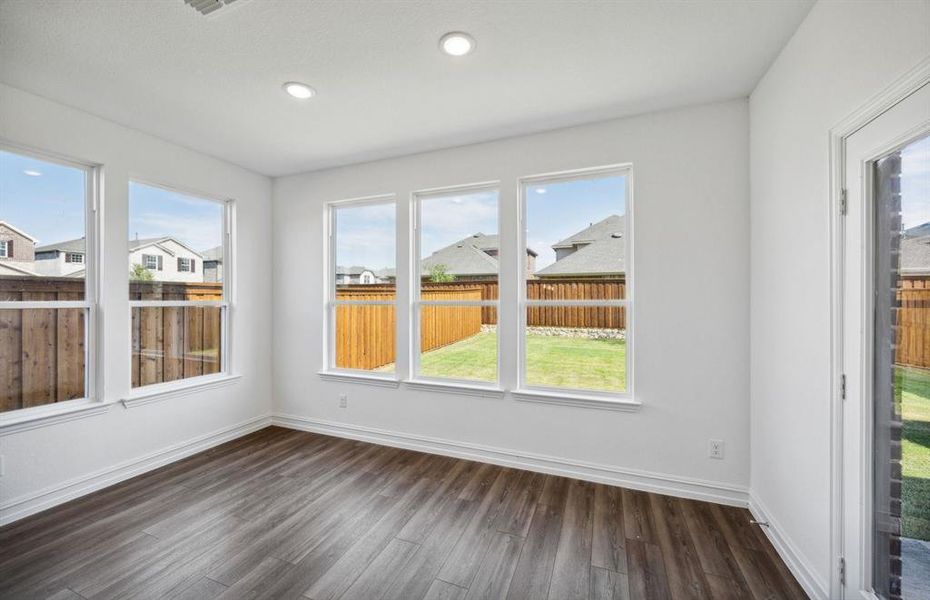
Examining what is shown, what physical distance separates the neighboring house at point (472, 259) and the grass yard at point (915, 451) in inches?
84.7

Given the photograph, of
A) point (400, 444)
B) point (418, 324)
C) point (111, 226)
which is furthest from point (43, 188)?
point (400, 444)

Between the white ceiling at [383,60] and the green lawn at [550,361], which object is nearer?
the white ceiling at [383,60]

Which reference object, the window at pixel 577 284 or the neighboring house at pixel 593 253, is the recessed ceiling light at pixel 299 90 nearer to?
the window at pixel 577 284

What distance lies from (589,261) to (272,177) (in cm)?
350

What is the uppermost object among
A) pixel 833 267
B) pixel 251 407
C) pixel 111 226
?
pixel 111 226

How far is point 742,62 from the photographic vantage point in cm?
208

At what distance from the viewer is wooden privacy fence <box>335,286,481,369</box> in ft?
11.1

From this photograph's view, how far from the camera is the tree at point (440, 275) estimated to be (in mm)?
3435

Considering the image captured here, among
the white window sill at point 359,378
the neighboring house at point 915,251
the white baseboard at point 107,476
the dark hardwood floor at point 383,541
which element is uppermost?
the neighboring house at point 915,251

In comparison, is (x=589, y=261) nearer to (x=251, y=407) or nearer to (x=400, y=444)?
(x=400, y=444)

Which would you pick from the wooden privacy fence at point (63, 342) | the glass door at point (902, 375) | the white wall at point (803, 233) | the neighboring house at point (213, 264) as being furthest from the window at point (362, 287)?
the glass door at point (902, 375)

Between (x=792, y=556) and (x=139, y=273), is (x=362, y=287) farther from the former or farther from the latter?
(x=792, y=556)

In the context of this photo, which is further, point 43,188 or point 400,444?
point 400,444

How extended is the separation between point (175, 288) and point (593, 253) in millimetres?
3635
